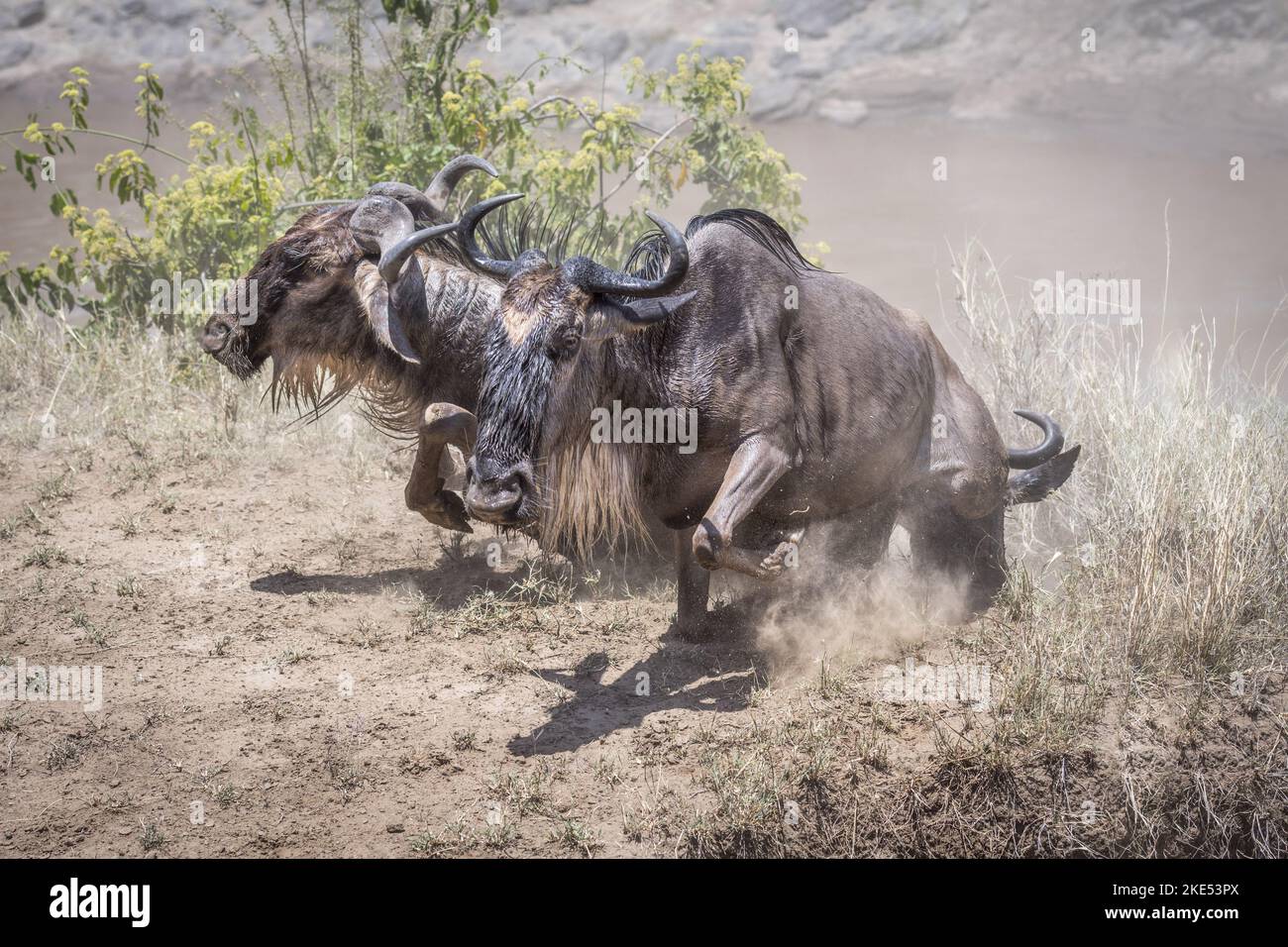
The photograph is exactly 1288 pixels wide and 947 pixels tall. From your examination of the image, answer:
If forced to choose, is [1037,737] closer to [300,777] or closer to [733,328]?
[733,328]

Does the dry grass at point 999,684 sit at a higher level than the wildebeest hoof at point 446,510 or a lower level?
lower

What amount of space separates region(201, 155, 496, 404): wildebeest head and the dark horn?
324mm

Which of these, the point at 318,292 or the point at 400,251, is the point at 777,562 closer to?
the point at 400,251

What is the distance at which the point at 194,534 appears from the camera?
6109 millimetres

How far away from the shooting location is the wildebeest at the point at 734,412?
442 centimetres

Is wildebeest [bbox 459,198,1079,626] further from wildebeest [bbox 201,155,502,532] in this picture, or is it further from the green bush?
the green bush

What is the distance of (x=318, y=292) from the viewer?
5.53 m

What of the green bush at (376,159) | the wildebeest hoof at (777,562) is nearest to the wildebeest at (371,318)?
the wildebeest hoof at (777,562)

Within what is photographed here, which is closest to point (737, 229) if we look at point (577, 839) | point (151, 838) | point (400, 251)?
point (400, 251)

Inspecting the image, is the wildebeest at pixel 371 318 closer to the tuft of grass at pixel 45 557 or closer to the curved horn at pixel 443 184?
the curved horn at pixel 443 184

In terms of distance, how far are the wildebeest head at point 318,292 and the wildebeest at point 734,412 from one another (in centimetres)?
67

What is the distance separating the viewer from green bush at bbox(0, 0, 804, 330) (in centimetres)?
782

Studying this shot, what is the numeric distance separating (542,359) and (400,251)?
3.25 ft

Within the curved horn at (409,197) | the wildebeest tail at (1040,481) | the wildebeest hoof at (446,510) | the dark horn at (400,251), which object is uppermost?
the curved horn at (409,197)
